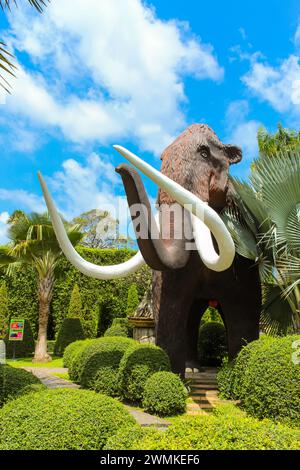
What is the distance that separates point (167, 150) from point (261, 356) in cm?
325

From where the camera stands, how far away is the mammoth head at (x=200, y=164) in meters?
5.99

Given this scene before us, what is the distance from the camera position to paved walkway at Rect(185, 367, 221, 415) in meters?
5.97

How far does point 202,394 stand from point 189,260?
2.25 metres

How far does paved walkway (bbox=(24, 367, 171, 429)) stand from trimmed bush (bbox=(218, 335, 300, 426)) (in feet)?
3.42

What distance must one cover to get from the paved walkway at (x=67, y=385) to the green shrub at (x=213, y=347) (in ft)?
10.9

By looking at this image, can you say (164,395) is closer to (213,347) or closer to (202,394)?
(202,394)

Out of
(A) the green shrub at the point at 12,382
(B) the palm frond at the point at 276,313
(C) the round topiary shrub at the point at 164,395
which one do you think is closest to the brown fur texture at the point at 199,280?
(C) the round topiary shrub at the point at 164,395

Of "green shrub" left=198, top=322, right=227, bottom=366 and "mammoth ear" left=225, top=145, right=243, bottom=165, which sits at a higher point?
"mammoth ear" left=225, top=145, right=243, bottom=165

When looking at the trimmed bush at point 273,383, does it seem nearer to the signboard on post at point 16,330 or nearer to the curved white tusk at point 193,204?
the curved white tusk at point 193,204

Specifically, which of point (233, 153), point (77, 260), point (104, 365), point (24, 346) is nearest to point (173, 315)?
point (104, 365)

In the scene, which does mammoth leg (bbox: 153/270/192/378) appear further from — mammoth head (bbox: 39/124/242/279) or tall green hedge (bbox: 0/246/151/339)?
tall green hedge (bbox: 0/246/151/339)

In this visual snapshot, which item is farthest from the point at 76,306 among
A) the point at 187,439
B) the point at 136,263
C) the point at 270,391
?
the point at 187,439

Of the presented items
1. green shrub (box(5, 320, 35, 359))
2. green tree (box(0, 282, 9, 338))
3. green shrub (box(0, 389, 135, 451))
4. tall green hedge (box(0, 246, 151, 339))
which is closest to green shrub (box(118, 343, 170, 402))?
green shrub (box(0, 389, 135, 451))

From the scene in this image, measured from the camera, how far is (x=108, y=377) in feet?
21.3
